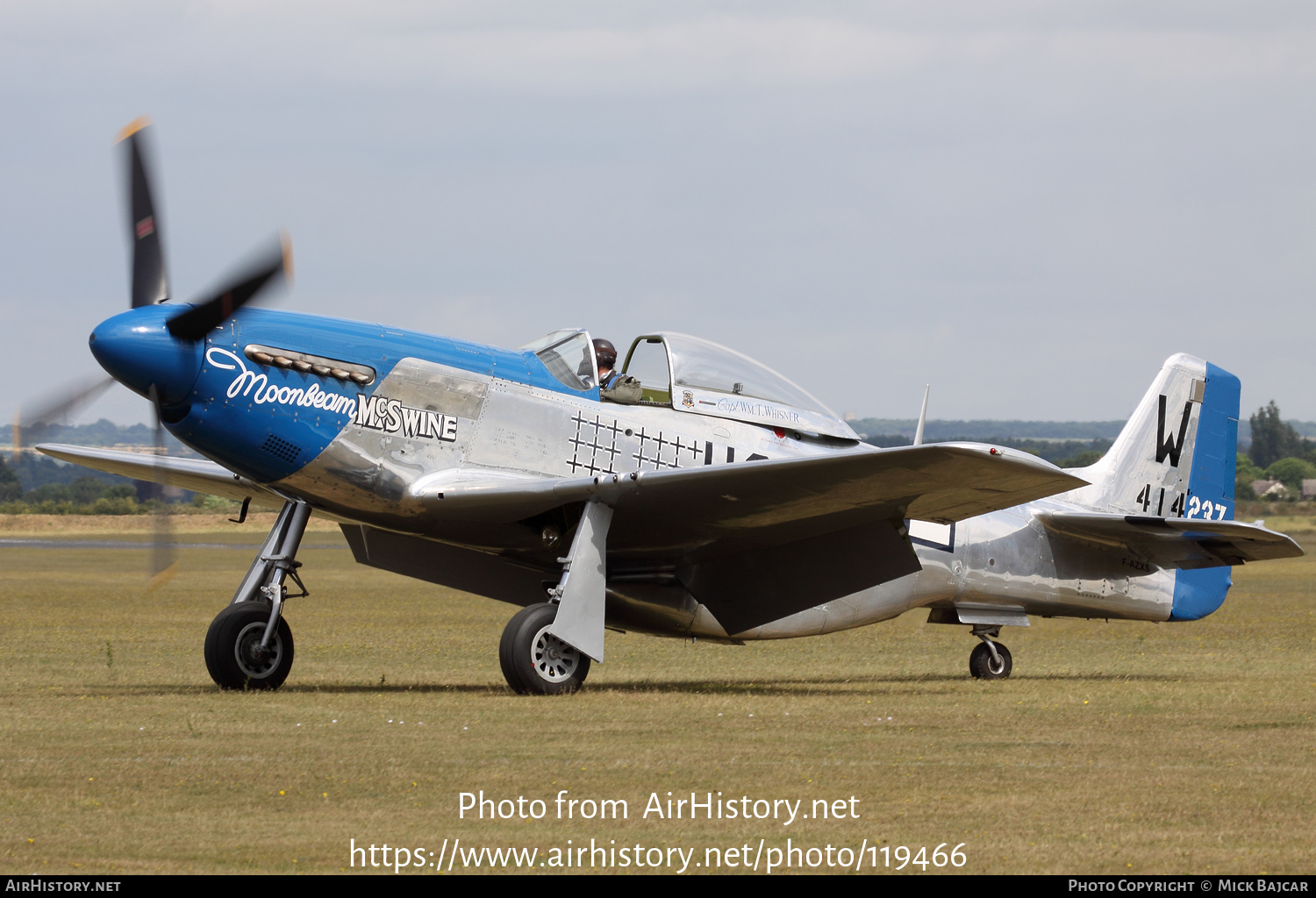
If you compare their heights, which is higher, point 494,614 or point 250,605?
point 250,605

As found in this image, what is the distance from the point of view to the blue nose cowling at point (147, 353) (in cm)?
989

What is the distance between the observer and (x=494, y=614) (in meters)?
23.6

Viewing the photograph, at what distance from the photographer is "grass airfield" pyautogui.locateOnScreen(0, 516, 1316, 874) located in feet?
18.9

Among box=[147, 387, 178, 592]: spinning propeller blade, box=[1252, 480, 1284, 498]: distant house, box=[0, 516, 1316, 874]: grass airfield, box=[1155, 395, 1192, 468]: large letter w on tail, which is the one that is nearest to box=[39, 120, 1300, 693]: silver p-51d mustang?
box=[147, 387, 178, 592]: spinning propeller blade

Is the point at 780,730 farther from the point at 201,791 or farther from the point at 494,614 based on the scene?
the point at 494,614

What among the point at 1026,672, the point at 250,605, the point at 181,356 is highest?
the point at 181,356

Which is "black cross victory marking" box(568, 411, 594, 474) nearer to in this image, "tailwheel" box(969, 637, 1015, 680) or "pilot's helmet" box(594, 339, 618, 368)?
"pilot's helmet" box(594, 339, 618, 368)

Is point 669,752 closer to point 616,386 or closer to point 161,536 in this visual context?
point 616,386

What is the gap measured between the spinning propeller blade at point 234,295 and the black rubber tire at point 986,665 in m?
6.96

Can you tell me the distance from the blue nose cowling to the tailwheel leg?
7123 mm

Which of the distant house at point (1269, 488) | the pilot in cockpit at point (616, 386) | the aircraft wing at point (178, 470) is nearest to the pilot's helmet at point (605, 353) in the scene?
the pilot in cockpit at point (616, 386)

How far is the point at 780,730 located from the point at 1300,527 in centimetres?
6328

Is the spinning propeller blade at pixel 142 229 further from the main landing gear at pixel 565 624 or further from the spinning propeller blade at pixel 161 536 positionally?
the main landing gear at pixel 565 624
